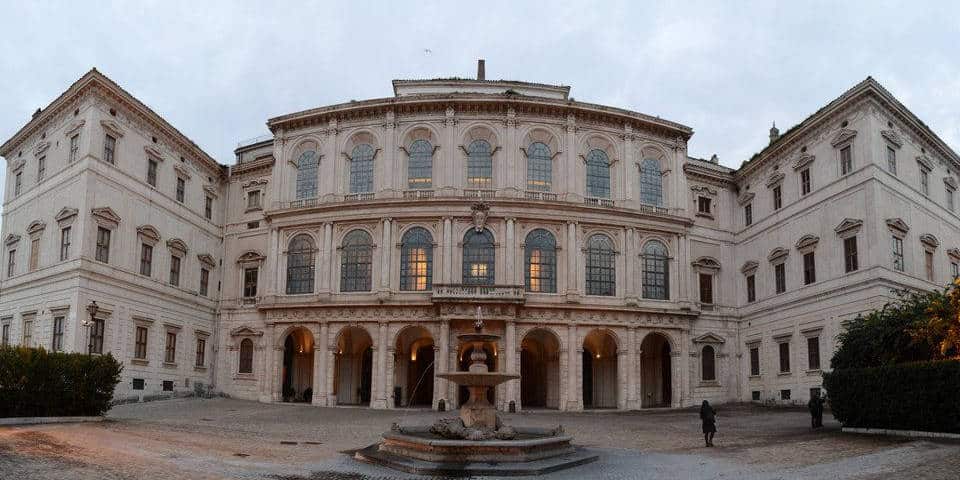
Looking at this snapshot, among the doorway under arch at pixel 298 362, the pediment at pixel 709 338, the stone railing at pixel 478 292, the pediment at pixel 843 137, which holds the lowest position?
the doorway under arch at pixel 298 362

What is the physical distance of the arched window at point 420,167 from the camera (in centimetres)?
4306

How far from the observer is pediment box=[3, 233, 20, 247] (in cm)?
3903

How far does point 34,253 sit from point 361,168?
1673 centimetres

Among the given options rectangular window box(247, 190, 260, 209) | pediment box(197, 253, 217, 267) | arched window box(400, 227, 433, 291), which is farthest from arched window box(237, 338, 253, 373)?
arched window box(400, 227, 433, 291)

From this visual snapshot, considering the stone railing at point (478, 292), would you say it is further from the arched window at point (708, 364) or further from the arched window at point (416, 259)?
the arched window at point (708, 364)

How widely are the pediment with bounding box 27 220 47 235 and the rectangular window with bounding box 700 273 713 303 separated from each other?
113 ft

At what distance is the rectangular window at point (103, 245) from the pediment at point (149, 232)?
86.1 inches

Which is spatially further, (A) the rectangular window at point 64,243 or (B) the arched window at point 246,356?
(B) the arched window at point 246,356

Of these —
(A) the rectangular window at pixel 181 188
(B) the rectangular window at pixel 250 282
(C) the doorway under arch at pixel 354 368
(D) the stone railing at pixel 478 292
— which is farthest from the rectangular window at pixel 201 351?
(D) the stone railing at pixel 478 292

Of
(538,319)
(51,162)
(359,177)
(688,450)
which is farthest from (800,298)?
(51,162)

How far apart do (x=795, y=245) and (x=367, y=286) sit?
22.3 metres

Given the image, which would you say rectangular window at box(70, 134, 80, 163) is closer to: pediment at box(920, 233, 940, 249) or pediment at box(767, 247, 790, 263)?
pediment at box(767, 247, 790, 263)

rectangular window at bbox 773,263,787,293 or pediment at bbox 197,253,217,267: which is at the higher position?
pediment at bbox 197,253,217,267

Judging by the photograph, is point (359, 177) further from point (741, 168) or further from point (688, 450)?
point (688, 450)
